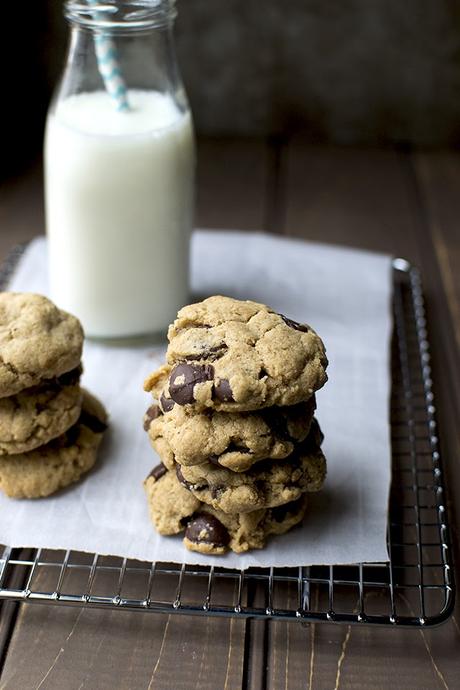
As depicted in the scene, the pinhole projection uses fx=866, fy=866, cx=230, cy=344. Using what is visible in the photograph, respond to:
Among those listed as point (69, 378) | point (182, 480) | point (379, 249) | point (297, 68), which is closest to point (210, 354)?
point (182, 480)

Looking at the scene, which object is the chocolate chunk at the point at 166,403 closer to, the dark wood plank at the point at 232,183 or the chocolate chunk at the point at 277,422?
the chocolate chunk at the point at 277,422

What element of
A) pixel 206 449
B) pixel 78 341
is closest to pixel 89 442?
pixel 78 341

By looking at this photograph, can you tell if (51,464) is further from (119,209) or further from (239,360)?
(119,209)

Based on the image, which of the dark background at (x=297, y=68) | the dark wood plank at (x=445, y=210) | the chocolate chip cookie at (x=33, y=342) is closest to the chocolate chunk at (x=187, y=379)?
the chocolate chip cookie at (x=33, y=342)

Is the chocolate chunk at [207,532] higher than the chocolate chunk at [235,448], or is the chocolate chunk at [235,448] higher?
the chocolate chunk at [235,448]

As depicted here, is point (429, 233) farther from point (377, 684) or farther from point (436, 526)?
point (377, 684)

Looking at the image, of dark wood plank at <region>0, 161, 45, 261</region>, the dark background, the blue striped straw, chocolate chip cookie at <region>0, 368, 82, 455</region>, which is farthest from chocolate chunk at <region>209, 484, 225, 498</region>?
the dark background
